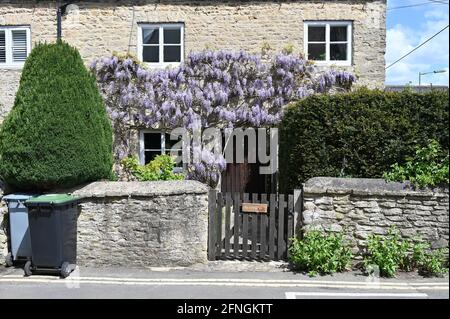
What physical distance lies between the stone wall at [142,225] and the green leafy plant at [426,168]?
123 inches

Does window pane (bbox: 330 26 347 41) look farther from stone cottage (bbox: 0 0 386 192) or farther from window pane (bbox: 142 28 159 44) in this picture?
window pane (bbox: 142 28 159 44)

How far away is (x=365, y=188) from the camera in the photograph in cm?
696

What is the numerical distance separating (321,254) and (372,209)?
1.08 meters

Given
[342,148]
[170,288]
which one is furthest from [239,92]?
[170,288]

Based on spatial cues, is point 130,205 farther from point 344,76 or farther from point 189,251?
point 344,76

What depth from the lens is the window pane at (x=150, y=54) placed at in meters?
11.8

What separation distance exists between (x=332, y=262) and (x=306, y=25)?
6.78 metres

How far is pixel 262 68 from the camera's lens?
450 inches

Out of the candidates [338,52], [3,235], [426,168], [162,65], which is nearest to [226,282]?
[426,168]

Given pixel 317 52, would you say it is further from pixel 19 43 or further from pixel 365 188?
pixel 19 43

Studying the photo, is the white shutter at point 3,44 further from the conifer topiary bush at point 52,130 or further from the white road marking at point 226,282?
the white road marking at point 226,282

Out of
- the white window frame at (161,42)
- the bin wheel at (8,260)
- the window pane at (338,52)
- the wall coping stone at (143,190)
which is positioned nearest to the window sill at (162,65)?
the white window frame at (161,42)

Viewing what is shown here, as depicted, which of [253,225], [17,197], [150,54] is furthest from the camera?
[150,54]

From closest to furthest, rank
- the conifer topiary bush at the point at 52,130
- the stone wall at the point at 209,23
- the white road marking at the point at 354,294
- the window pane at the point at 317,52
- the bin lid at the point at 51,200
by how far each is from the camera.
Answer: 1. the white road marking at the point at 354,294
2. the bin lid at the point at 51,200
3. the conifer topiary bush at the point at 52,130
4. the stone wall at the point at 209,23
5. the window pane at the point at 317,52
